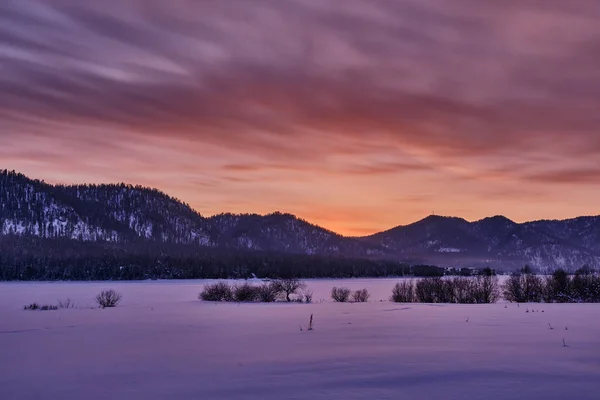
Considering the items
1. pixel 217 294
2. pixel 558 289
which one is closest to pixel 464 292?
pixel 558 289

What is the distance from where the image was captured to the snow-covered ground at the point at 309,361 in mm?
14312

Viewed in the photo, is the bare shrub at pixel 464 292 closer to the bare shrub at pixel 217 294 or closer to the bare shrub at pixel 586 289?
the bare shrub at pixel 586 289

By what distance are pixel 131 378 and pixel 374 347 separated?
33.0 ft

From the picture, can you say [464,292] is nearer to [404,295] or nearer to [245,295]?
[404,295]

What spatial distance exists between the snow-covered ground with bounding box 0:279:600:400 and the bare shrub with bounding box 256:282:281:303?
3658 centimetres

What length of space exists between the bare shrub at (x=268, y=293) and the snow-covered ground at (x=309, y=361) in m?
36.6

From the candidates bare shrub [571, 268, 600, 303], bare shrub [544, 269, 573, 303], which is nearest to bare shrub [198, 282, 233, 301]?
bare shrub [544, 269, 573, 303]

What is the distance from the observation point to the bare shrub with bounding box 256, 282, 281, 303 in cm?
6900

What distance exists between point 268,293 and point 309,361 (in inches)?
2022

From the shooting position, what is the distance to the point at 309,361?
1898cm

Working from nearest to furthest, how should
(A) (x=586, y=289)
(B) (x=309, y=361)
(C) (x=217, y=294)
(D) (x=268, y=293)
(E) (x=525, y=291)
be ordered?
(B) (x=309, y=361)
(A) (x=586, y=289)
(E) (x=525, y=291)
(D) (x=268, y=293)
(C) (x=217, y=294)

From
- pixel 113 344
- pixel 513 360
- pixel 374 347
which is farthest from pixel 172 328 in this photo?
pixel 513 360

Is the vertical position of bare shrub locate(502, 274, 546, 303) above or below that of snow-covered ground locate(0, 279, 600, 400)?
above

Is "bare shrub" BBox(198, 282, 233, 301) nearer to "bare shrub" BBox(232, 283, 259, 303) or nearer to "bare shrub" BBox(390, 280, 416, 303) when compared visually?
"bare shrub" BBox(232, 283, 259, 303)
